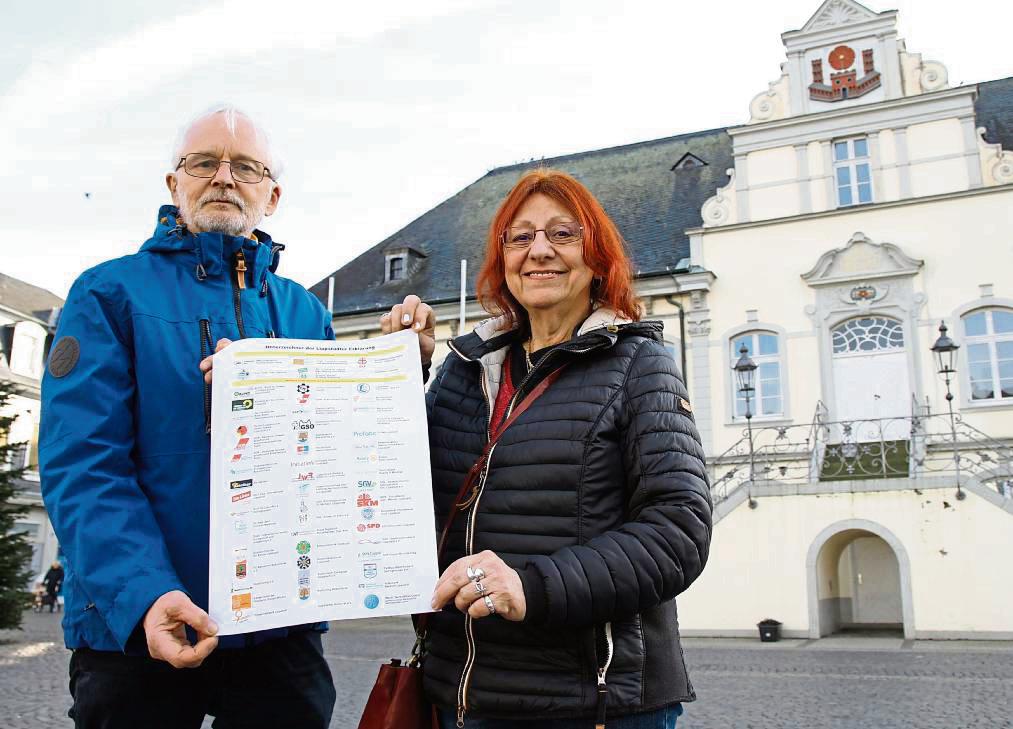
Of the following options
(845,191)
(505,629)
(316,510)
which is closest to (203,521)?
(316,510)

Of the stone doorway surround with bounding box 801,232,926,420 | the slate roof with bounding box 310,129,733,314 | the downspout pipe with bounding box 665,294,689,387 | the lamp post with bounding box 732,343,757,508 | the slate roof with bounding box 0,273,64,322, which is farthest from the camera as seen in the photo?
the slate roof with bounding box 0,273,64,322

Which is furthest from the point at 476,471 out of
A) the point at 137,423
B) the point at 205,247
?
the point at 205,247

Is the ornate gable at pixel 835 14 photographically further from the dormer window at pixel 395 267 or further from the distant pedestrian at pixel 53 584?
the distant pedestrian at pixel 53 584

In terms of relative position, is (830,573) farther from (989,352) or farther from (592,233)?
(592,233)

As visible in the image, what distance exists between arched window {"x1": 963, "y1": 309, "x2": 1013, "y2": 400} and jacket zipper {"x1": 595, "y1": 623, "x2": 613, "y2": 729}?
18.4m

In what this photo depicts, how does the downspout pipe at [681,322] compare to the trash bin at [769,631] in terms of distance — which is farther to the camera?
the downspout pipe at [681,322]

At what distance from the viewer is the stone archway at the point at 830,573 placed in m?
15.2

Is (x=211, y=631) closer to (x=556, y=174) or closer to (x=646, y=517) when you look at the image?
(x=646, y=517)

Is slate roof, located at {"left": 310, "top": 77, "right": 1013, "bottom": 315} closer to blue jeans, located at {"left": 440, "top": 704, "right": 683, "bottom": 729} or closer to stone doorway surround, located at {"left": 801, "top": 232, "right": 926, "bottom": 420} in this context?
stone doorway surround, located at {"left": 801, "top": 232, "right": 926, "bottom": 420}

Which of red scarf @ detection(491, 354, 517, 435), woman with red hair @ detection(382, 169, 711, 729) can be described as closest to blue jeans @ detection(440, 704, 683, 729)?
woman with red hair @ detection(382, 169, 711, 729)

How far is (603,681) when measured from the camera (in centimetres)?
202

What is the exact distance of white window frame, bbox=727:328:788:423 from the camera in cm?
1975

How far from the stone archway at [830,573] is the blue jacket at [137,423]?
48.7 ft

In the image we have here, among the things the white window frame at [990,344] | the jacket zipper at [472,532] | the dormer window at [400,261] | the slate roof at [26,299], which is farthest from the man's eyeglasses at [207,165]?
the slate roof at [26,299]
